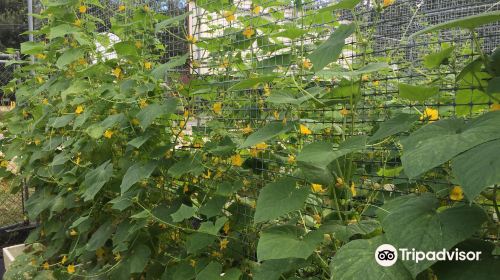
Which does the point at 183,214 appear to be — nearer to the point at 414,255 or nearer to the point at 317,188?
the point at 317,188

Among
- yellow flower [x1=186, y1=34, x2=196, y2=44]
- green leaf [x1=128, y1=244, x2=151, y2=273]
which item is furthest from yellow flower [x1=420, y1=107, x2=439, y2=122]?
green leaf [x1=128, y1=244, x2=151, y2=273]

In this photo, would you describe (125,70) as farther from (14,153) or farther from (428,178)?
(428,178)

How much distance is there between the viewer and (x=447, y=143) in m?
0.72

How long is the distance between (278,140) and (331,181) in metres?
0.35

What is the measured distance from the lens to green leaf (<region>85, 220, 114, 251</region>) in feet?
6.23

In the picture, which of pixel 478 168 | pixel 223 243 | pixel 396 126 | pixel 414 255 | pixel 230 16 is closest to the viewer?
pixel 478 168

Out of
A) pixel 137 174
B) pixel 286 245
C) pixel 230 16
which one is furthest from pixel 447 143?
pixel 137 174

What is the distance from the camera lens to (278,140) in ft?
4.67

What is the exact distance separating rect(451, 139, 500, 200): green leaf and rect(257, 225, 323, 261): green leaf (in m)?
0.40

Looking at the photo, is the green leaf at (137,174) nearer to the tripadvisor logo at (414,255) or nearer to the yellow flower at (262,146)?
the yellow flower at (262,146)

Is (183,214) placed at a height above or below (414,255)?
below

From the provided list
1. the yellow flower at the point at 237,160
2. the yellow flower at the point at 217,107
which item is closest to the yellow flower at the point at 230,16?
the yellow flower at the point at 217,107

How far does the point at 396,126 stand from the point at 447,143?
221mm

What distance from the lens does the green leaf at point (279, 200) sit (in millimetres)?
1074
